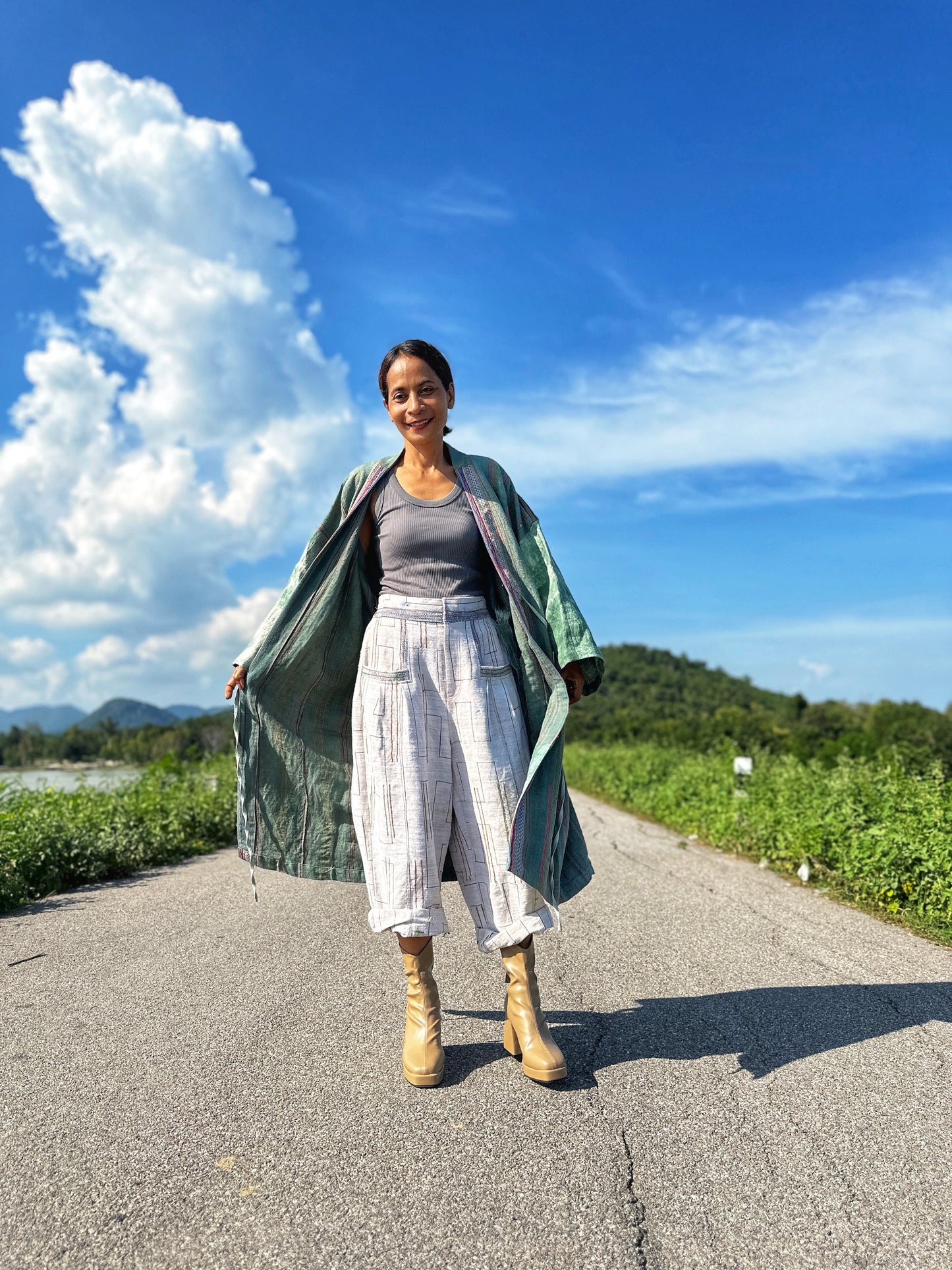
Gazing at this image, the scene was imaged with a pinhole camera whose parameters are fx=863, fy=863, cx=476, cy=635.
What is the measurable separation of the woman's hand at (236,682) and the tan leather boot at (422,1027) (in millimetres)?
1161

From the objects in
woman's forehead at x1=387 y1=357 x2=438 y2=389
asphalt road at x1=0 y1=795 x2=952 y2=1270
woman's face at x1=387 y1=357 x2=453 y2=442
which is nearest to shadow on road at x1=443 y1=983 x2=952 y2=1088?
asphalt road at x1=0 y1=795 x2=952 y2=1270

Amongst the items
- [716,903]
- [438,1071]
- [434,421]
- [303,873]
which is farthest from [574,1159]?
[716,903]

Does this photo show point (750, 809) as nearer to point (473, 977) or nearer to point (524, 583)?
point (473, 977)

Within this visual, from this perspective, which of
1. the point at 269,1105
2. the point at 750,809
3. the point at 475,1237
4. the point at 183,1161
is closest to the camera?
the point at 475,1237

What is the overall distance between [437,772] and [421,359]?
4.90ft

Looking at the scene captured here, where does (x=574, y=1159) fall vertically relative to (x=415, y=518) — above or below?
below

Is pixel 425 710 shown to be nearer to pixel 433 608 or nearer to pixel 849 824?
pixel 433 608

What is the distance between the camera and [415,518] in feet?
10.1

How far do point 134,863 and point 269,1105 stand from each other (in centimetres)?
435

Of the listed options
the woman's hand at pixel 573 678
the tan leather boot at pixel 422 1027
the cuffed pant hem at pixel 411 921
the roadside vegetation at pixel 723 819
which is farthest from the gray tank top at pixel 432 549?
the roadside vegetation at pixel 723 819

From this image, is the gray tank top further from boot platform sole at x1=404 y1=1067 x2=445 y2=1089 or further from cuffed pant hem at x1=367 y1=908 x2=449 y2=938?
boot platform sole at x1=404 y1=1067 x2=445 y2=1089

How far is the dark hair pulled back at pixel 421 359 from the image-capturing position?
3.17 metres

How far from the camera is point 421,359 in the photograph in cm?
315

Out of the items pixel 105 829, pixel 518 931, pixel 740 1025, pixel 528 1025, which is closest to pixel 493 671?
pixel 518 931
